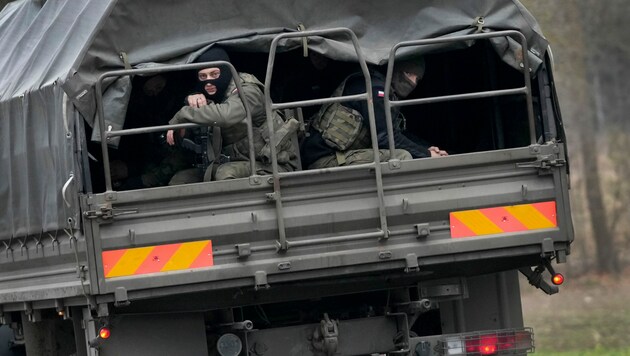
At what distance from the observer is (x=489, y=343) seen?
8.81 meters

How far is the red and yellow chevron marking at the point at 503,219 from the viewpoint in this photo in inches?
320

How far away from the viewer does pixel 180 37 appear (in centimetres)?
855

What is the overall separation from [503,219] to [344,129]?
1.10 metres

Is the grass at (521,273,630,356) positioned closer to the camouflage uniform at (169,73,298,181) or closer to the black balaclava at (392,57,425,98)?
the black balaclava at (392,57,425,98)

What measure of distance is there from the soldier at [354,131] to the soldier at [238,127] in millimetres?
240

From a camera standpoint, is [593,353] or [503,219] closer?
[503,219]

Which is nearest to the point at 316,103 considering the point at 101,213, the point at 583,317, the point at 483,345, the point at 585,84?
the point at 101,213

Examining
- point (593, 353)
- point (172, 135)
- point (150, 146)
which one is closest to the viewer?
point (172, 135)

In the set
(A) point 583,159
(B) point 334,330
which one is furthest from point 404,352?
(A) point 583,159

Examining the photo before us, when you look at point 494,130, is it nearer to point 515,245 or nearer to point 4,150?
point 515,245

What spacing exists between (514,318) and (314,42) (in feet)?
7.70

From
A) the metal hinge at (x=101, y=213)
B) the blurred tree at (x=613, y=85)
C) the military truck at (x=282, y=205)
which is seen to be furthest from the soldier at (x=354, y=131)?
the blurred tree at (x=613, y=85)

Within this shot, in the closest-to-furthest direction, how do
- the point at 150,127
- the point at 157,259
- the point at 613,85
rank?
the point at 157,259, the point at 150,127, the point at 613,85

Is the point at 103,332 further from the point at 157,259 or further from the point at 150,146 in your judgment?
the point at 150,146
